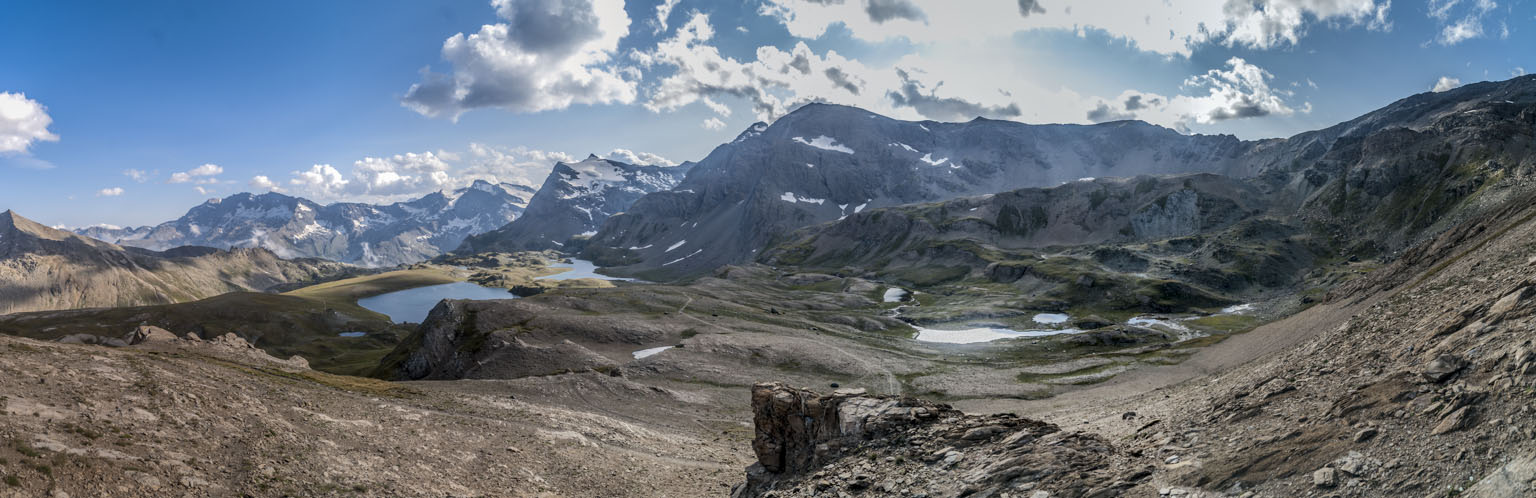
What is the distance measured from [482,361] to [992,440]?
7120cm

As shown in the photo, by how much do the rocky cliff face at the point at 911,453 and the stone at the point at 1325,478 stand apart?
16.2 ft

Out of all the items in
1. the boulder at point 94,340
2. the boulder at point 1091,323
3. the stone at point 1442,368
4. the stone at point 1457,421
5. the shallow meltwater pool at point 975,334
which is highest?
the stone at point 1442,368

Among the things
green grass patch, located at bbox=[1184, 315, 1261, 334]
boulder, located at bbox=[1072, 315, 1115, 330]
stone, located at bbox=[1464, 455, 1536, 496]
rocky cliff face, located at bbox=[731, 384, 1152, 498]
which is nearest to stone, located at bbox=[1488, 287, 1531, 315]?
stone, located at bbox=[1464, 455, 1536, 496]

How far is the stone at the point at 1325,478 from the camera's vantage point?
1788cm

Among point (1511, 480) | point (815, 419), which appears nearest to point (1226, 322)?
point (815, 419)

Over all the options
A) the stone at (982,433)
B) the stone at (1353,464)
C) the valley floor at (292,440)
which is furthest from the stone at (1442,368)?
the valley floor at (292,440)

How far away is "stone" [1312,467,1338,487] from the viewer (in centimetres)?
1788

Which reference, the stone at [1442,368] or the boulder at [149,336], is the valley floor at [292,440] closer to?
the boulder at [149,336]

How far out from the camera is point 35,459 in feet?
78.4

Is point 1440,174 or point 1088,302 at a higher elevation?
point 1440,174

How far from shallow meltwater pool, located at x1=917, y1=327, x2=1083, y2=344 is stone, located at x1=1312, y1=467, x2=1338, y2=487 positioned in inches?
4378

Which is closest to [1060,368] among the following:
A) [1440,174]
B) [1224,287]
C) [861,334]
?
[861,334]

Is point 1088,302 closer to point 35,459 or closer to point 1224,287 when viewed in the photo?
point 1224,287

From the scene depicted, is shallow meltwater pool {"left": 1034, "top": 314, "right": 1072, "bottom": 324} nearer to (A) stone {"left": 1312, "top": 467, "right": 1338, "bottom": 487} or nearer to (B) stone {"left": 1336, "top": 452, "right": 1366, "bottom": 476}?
(B) stone {"left": 1336, "top": 452, "right": 1366, "bottom": 476}
